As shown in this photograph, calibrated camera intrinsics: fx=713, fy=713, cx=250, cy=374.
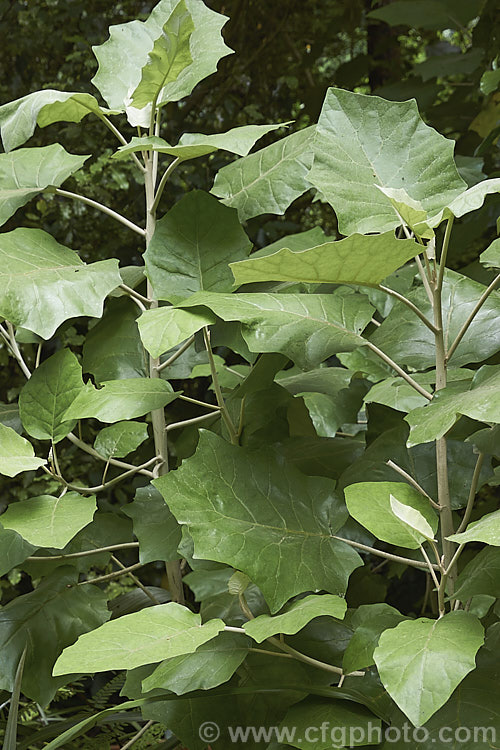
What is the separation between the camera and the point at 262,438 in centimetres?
86

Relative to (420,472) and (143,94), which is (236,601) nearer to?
(420,472)

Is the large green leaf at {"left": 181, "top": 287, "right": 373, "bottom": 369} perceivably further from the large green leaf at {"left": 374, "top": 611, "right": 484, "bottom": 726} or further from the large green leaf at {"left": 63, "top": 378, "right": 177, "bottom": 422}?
the large green leaf at {"left": 374, "top": 611, "right": 484, "bottom": 726}

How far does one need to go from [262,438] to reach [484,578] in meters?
0.34

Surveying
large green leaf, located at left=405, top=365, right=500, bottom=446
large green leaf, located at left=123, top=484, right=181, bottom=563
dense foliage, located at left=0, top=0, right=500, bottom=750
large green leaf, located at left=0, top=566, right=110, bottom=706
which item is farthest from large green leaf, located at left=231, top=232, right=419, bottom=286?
large green leaf, located at left=0, top=566, right=110, bottom=706

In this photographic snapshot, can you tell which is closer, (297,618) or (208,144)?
(297,618)

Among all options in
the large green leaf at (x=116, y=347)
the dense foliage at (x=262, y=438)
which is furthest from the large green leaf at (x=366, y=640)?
the large green leaf at (x=116, y=347)

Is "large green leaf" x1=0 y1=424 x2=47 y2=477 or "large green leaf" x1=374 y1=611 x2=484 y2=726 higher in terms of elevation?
"large green leaf" x1=0 y1=424 x2=47 y2=477

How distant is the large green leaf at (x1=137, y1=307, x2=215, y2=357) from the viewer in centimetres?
65

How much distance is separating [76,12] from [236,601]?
1709 millimetres

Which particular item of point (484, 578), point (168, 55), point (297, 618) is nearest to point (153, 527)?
point (297, 618)

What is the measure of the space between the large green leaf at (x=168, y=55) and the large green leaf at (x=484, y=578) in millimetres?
574

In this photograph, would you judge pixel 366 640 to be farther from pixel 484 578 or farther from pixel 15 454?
pixel 15 454

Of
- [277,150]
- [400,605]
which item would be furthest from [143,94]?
[400,605]

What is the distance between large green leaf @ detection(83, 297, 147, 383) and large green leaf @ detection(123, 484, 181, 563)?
0.15 metres
